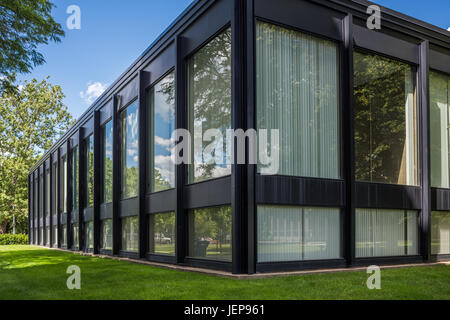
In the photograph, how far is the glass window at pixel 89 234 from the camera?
102 feet

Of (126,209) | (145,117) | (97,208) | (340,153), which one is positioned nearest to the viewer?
(340,153)

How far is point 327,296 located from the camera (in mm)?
10555

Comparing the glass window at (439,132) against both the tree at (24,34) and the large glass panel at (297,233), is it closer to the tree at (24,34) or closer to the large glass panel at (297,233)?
the large glass panel at (297,233)

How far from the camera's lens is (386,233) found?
17.8 meters

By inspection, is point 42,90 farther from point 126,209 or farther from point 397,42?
point 397,42

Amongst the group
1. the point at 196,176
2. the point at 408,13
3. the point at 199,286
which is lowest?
the point at 199,286

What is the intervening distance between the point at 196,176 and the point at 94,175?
13.6 meters

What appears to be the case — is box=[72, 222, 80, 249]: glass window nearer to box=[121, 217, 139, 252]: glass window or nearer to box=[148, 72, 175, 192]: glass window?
box=[121, 217, 139, 252]: glass window

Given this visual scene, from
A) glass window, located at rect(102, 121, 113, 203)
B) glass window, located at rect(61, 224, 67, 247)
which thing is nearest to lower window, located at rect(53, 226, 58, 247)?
glass window, located at rect(61, 224, 67, 247)

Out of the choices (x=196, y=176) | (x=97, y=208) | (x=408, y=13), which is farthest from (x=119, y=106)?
(x=408, y=13)

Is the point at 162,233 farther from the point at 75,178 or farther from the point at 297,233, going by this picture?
the point at 75,178

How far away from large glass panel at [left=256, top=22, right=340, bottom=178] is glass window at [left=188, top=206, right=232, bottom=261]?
7.31 feet

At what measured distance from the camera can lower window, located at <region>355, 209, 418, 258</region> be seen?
17078mm

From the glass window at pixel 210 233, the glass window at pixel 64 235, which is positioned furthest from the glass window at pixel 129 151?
the glass window at pixel 64 235
